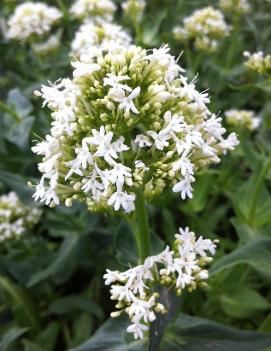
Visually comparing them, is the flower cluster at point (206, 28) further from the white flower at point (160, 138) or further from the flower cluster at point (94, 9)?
the white flower at point (160, 138)

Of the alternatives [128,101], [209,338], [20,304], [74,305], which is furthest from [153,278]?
[20,304]

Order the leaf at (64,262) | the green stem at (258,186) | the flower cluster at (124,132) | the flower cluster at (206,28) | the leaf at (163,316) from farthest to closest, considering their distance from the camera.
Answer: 1. the flower cluster at (206,28)
2. the leaf at (64,262)
3. the green stem at (258,186)
4. the leaf at (163,316)
5. the flower cluster at (124,132)

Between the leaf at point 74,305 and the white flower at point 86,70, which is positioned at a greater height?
the white flower at point 86,70

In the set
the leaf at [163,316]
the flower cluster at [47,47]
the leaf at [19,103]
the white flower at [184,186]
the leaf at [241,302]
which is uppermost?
the white flower at [184,186]

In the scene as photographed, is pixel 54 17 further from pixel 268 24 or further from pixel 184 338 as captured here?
pixel 184 338

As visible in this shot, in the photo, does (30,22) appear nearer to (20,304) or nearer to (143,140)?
(20,304)

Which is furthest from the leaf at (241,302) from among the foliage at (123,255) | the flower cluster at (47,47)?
the flower cluster at (47,47)
